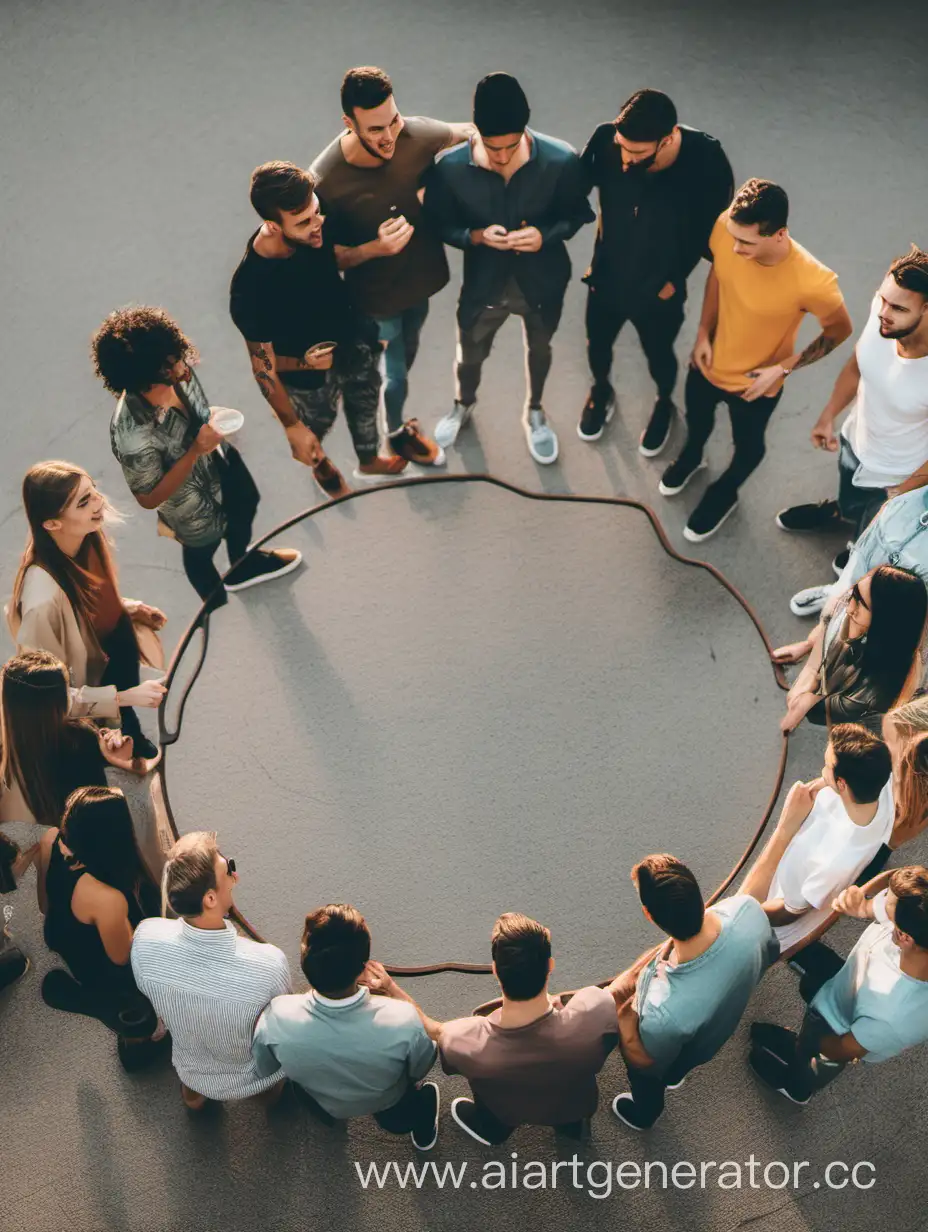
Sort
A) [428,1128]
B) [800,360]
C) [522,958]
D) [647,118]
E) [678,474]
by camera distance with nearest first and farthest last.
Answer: [522,958], [428,1128], [647,118], [800,360], [678,474]

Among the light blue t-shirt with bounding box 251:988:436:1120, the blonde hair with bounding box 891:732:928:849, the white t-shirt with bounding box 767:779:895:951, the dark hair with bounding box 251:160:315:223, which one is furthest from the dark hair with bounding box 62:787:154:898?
the blonde hair with bounding box 891:732:928:849

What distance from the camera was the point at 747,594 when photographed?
4238 millimetres

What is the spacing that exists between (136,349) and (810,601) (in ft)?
7.87

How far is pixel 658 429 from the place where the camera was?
4.52 metres

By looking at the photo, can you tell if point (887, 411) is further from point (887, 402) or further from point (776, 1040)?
point (776, 1040)

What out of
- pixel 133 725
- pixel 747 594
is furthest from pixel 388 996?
pixel 747 594

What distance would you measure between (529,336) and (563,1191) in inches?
110

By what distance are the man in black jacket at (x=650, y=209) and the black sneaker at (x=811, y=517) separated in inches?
30.7

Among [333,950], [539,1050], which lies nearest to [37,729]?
[333,950]

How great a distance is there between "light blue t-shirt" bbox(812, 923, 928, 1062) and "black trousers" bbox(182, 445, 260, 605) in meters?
2.31

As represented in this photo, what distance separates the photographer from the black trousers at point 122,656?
349cm

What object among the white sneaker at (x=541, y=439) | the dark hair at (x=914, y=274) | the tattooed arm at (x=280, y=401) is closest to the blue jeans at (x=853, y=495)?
the dark hair at (x=914, y=274)

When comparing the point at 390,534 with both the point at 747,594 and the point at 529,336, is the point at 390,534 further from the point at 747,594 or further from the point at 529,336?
the point at 747,594

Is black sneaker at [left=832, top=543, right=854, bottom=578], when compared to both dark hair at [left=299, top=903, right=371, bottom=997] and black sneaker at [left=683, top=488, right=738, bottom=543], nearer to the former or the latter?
black sneaker at [left=683, top=488, right=738, bottom=543]
